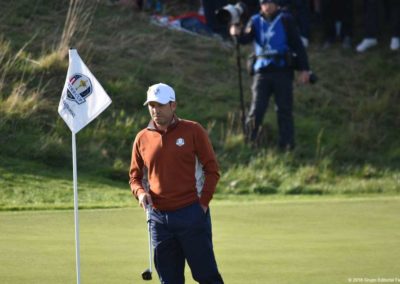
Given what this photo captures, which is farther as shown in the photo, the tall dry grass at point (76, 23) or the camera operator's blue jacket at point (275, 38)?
the tall dry grass at point (76, 23)

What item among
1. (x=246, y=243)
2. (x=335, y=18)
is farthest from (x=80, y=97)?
(x=335, y=18)

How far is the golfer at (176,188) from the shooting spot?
8539 millimetres

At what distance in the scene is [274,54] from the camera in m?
17.7

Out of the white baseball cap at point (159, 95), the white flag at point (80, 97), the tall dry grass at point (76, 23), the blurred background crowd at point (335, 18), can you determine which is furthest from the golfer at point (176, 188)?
the blurred background crowd at point (335, 18)

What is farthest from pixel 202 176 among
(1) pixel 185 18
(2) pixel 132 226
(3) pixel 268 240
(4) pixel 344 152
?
(1) pixel 185 18

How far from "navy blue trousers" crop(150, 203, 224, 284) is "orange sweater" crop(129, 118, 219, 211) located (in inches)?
2.8

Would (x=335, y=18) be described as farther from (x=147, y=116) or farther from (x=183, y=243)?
(x=183, y=243)

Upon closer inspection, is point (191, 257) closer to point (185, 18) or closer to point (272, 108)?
point (272, 108)

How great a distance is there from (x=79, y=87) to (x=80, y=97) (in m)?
0.07

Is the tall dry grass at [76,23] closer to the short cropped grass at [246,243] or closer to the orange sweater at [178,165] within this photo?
the short cropped grass at [246,243]

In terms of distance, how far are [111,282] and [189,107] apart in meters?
10.3

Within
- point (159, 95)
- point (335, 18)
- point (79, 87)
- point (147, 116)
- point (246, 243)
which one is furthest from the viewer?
point (335, 18)

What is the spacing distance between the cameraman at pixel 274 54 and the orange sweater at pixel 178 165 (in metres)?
8.93

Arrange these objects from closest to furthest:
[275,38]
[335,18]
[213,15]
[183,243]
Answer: [183,243] < [275,38] < [213,15] < [335,18]
